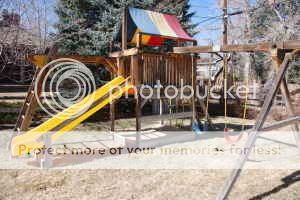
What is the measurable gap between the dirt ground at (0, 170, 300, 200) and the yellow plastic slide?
48cm

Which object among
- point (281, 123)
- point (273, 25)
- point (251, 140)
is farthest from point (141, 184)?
point (273, 25)

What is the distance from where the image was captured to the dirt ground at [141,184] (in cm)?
420

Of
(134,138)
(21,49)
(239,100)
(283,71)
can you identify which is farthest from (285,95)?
(21,49)

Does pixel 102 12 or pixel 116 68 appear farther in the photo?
pixel 102 12

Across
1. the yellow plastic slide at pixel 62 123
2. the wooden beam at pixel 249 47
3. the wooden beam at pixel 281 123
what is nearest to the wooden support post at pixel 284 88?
the wooden beam at pixel 249 47

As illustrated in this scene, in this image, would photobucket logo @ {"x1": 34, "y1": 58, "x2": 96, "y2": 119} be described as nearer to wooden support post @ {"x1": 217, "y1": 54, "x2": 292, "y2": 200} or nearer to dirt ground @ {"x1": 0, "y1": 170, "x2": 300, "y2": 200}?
dirt ground @ {"x1": 0, "y1": 170, "x2": 300, "y2": 200}

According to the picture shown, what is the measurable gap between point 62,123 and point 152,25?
3.82 m

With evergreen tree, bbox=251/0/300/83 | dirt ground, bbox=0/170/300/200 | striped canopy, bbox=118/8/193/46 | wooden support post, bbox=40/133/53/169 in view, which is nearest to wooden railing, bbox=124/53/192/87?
striped canopy, bbox=118/8/193/46

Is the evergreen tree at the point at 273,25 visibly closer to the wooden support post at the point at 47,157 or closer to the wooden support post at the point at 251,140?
the wooden support post at the point at 251,140

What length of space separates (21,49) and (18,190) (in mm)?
6649

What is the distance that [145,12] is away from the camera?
8289 mm

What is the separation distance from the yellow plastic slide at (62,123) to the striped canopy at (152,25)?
5.42 ft

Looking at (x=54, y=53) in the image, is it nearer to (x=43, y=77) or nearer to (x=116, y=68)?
(x=43, y=77)

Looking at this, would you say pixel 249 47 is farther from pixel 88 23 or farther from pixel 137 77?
pixel 88 23
